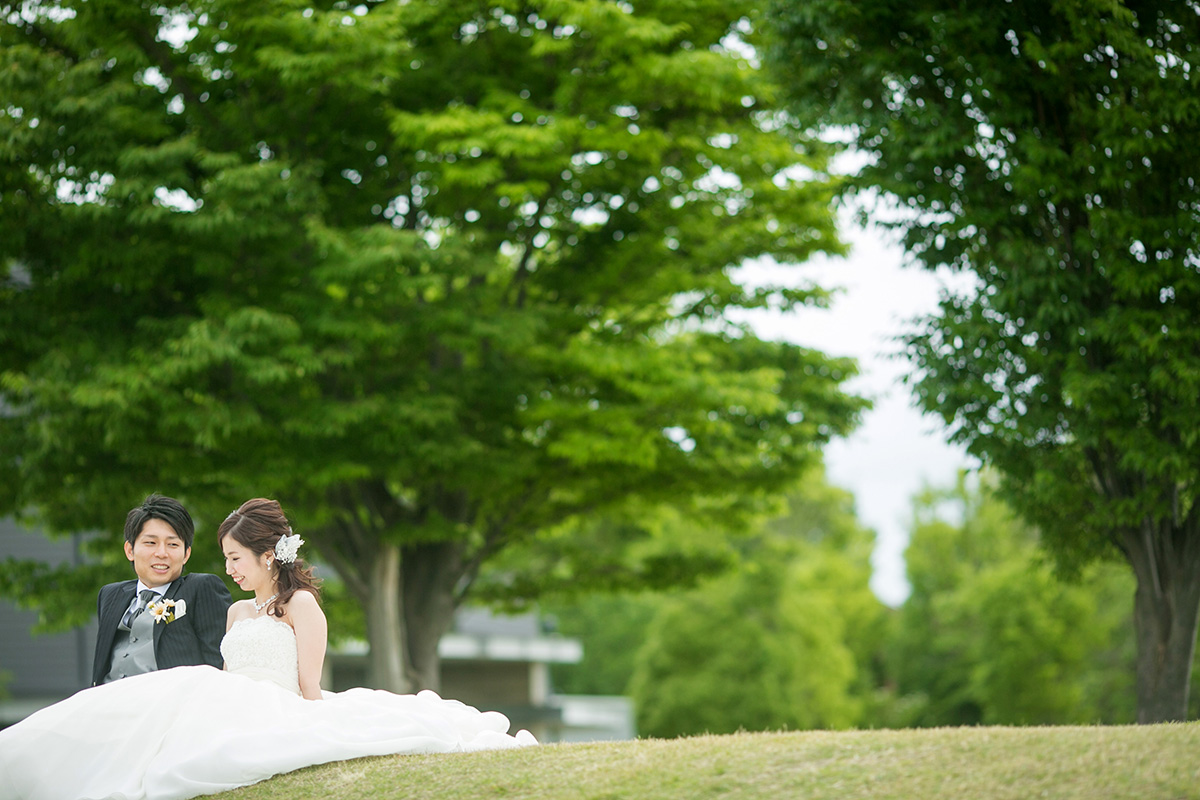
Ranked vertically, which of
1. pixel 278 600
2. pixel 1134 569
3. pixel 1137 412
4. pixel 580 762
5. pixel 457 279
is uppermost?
pixel 457 279

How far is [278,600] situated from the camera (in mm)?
6918

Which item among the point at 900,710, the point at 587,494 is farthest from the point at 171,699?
the point at 900,710

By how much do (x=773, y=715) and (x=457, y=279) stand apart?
27.0 metres

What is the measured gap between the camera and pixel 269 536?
22.5 ft

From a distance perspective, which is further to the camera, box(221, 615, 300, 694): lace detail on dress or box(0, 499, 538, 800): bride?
box(221, 615, 300, 694): lace detail on dress

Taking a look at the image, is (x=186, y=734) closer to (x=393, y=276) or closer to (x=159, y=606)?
(x=159, y=606)

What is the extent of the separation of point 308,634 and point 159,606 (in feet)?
2.87

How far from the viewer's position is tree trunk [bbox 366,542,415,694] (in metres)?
15.6

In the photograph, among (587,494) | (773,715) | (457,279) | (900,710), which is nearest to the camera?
(457,279)

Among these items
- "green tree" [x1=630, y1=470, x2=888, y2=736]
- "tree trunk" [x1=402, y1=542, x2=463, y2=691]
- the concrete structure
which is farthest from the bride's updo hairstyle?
"green tree" [x1=630, y1=470, x2=888, y2=736]

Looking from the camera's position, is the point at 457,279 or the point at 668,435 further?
the point at 668,435

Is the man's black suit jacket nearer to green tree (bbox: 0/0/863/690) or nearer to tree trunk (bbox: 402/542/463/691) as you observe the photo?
green tree (bbox: 0/0/863/690)

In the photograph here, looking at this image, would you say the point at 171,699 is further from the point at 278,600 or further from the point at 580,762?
the point at 580,762

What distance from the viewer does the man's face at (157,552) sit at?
668cm
